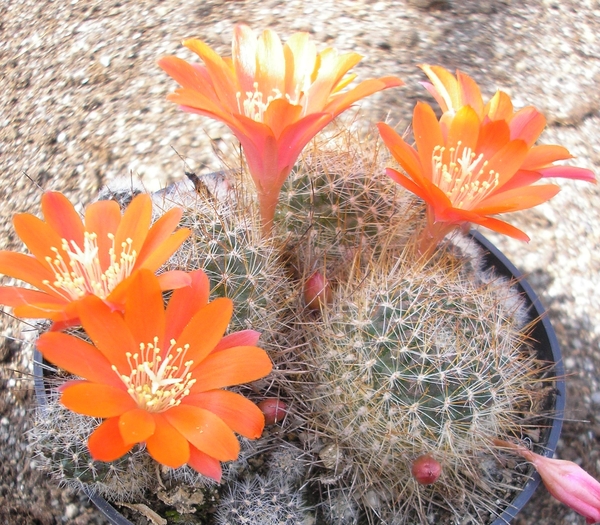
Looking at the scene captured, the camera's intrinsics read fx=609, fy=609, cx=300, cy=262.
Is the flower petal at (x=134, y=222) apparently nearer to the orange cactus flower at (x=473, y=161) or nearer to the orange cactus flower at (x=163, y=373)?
the orange cactus flower at (x=163, y=373)

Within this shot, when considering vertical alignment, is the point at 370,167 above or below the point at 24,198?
above

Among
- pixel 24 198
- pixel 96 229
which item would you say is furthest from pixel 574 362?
pixel 24 198

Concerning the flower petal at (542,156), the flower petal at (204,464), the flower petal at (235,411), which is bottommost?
the flower petal at (204,464)

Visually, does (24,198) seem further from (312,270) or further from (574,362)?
(574,362)

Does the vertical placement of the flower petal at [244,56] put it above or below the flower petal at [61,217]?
above

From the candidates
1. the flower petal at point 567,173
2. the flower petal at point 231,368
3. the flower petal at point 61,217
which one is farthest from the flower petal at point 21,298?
the flower petal at point 567,173

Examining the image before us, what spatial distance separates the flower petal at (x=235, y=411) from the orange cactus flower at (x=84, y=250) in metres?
0.17

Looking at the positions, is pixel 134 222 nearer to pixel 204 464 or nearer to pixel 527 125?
pixel 204 464

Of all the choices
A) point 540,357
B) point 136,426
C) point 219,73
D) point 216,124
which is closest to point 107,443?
point 136,426

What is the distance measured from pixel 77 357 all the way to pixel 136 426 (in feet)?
0.43

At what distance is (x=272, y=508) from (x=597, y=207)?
1.59m

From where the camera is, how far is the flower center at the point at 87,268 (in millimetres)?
901

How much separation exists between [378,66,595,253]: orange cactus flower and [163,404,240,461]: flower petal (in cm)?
45

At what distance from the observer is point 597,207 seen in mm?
2094
